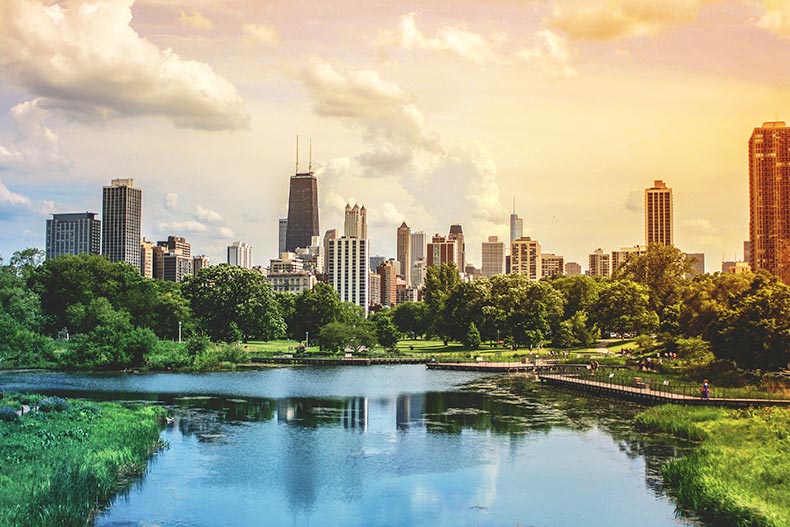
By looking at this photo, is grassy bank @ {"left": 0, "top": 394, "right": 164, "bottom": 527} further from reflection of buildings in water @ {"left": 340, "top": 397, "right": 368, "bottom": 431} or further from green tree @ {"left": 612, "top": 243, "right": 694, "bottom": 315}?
green tree @ {"left": 612, "top": 243, "right": 694, "bottom": 315}

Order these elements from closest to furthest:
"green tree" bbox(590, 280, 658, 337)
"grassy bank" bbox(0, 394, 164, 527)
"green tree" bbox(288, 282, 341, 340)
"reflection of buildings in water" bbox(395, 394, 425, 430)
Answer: "grassy bank" bbox(0, 394, 164, 527), "reflection of buildings in water" bbox(395, 394, 425, 430), "green tree" bbox(590, 280, 658, 337), "green tree" bbox(288, 282, 341, 340)

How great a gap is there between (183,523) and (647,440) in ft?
77.5

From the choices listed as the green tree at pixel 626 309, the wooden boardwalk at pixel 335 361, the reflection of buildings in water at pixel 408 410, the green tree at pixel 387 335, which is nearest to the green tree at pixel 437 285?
the green tree at pixel 387 335

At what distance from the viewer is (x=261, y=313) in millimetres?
98750

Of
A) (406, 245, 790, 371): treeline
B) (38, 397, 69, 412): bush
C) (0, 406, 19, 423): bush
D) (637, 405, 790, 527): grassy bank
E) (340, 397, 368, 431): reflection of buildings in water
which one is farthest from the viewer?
(406, 245, 790, 371): treeline

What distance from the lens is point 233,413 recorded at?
4875 cm

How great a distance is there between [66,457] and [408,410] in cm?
2446

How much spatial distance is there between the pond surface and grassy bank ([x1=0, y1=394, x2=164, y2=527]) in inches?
40.6

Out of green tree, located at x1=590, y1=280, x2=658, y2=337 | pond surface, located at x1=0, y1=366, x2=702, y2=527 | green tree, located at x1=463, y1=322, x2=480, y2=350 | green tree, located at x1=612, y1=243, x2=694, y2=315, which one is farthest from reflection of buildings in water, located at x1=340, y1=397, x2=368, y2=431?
green tree, located at x1=612, y1=243, x2=694, y2=315

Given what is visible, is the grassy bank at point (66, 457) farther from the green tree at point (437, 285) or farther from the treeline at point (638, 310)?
the green tree at point (437, 285)

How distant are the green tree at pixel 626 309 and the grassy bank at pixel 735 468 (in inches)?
1924

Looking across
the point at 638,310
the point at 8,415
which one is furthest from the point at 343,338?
the point at 8,415

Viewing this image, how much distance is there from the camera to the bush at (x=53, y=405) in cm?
3897

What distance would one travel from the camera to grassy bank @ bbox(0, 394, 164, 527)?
965 inches
